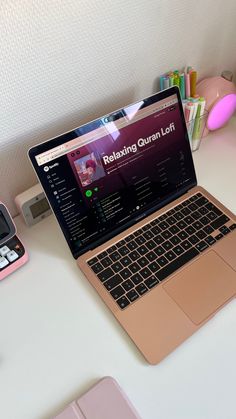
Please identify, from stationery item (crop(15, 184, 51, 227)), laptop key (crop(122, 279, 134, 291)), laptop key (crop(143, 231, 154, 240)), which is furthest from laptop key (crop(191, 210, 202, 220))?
stationery item (crop(15, 184, 51, 227))

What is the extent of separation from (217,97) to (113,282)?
0.53 m

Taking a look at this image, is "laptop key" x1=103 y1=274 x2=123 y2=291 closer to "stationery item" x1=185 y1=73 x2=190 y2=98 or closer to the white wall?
the white wall

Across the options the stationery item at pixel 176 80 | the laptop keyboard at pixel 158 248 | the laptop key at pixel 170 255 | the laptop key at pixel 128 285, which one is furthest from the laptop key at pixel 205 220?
the stationery item at pixel 176 80

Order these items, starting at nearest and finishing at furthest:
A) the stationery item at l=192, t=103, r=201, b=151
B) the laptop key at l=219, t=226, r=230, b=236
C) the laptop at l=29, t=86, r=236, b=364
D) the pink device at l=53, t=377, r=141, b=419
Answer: the pink device at l=53, t=377, r=141, b=419 → the laptop at l=29, t=86, r=236, b=364 → the laptop key at l=219, t=226, r=230, b=236 → the stationery item at l=192, t=103, r=201, b=151

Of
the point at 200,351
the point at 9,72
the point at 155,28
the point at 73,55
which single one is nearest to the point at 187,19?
the point at 155,28

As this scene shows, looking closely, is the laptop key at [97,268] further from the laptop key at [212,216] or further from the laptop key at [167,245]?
the laptop key at [212,216]

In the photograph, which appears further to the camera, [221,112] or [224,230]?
[221,112]

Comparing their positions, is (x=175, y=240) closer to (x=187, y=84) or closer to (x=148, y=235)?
(x=148, y=235)

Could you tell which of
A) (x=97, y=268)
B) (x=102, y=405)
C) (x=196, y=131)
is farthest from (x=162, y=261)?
(x=196, y=131)

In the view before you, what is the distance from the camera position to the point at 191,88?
0.76m

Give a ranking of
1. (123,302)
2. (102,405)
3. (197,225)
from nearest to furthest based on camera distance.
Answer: (102,405) → (123,302) → (197,225)

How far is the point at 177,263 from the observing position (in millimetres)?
602

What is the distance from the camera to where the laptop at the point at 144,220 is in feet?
1.79

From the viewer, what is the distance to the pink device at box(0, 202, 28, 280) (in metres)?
0.60
